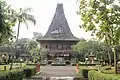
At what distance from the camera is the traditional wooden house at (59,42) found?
249 feet

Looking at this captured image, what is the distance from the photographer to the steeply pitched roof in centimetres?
7669

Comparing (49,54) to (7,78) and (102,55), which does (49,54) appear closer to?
(102,55)

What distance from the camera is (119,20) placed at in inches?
989

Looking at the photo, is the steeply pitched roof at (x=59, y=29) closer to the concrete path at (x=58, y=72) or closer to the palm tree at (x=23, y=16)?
the concrete path at (x=58, y=72)

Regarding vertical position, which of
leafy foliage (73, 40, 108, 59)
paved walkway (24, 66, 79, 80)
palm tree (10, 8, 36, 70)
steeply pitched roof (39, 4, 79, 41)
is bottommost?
paved walkway (24, 66, 79, 80)

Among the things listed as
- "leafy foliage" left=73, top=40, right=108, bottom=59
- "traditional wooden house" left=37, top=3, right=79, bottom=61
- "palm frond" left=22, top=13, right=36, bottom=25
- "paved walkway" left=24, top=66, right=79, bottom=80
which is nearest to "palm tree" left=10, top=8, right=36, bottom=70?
"palm frond" left=22, top=13, right=36, bottom=25

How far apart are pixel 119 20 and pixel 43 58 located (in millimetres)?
48587

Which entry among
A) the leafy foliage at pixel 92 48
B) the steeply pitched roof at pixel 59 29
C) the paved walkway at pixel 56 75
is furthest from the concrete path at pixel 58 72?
the steeply pitched roof at pixel 59 29

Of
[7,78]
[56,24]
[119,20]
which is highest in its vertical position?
[56,24]

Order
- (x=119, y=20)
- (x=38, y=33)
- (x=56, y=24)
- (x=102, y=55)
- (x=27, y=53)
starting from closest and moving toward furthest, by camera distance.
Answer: (x=119, y=20) < (x=102, y=55) < (x=56, y=24) < (x=27, y=53) < (x=38, y=33)

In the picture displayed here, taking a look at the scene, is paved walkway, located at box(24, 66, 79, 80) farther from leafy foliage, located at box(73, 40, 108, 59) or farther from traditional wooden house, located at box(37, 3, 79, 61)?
traditional wooden house, located at box(37, 3, 79, 61)

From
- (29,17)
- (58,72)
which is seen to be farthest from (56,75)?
(29,17)

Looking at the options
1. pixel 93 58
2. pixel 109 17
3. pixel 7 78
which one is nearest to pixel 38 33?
pixel 93 58

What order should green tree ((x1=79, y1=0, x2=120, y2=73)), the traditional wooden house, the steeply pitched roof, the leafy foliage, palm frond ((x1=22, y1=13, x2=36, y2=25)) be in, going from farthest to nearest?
the steeply pitched roof
the traditional wooden house
the leafy foliage
palm frond ((x1=22, y1=13, x2=36, y2=25))
green tree ((x1=79, y1=0, x2=120, y2=73))
